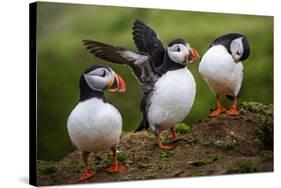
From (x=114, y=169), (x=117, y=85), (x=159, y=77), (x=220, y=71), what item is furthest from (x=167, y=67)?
(x=114, y=169)

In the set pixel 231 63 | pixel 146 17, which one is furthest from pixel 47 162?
pixel 231 63

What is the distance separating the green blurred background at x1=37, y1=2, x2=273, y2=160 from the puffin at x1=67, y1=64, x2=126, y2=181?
0.10m

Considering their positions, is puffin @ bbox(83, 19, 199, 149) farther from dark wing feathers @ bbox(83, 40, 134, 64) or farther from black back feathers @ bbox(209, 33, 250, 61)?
black back feathers @ bbox(209, 33, 250, 61)

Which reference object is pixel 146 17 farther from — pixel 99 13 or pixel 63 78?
pixel 63 78

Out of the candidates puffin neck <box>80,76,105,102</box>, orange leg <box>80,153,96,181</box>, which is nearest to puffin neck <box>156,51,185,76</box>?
puffin neck <box>80,76,105,102</box>

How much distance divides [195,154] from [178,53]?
1.13 meters

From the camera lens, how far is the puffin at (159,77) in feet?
23.2

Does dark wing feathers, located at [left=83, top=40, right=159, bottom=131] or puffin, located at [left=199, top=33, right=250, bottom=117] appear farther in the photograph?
puffin, located at [left=199, top=33, right=250, bottom=117]

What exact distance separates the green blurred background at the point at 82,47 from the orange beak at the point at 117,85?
0.26ft

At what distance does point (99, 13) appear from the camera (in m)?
6.93

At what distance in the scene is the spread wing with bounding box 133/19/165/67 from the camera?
714cm

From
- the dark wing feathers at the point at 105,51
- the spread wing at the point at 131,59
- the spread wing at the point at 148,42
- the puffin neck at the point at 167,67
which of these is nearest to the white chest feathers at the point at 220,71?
the puffin neck at the point at 167,67

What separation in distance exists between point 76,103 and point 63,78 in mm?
290

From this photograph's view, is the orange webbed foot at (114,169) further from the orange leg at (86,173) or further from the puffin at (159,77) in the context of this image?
the puffin at (159,77)
